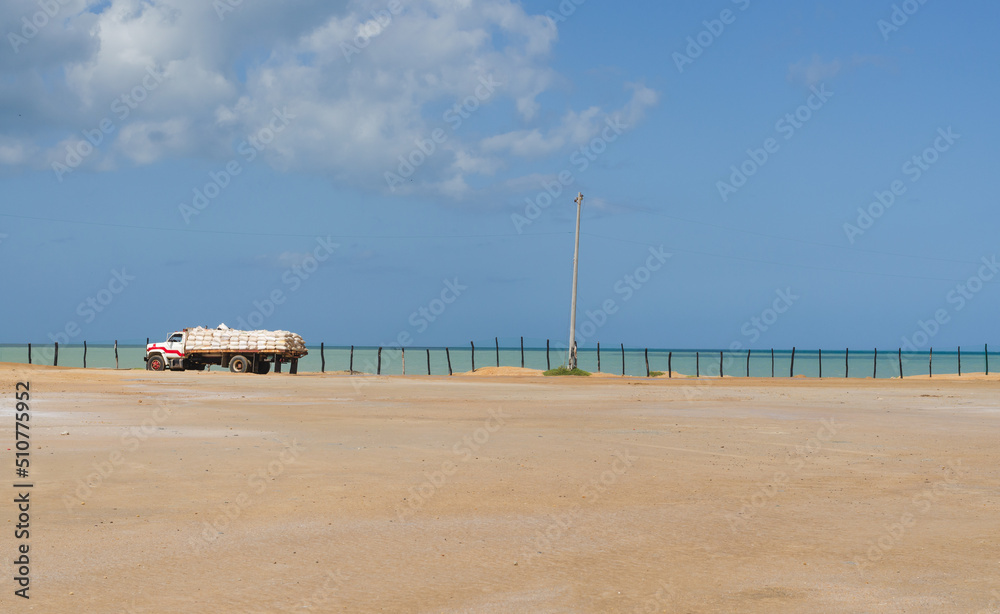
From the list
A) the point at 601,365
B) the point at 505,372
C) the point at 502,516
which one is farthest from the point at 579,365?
the point at 502,516

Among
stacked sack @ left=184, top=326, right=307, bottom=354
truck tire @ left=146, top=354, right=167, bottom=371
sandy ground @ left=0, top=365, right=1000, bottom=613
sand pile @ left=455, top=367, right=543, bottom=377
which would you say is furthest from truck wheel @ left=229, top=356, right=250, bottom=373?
sandy ground @ left=0, top=365, right=1000, bottom=613

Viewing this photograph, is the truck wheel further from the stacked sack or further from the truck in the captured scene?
the stacked sack

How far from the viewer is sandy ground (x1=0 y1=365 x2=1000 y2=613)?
20.1 ft

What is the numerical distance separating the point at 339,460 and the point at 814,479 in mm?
5954

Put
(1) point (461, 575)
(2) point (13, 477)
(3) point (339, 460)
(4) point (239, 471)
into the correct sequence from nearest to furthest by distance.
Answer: (1) point (461, 575)
(2) point (13, 477)
(4) point (239, 471)
(3) point (339, 460)

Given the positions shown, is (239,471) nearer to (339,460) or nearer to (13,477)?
(339,460)

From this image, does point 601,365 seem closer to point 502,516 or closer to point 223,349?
point 223,349

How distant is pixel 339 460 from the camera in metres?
12.2

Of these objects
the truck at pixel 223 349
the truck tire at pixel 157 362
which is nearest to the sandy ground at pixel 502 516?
the truck at pixel 223 349

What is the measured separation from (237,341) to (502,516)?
44228 millimetres

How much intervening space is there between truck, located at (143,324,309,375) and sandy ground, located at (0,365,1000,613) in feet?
108

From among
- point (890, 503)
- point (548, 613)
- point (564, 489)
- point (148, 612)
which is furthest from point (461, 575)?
point (890, 503)

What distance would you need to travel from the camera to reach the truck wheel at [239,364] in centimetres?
4981

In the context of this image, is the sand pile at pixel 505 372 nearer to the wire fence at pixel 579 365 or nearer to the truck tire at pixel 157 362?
the wire fence at pixel 579 365
